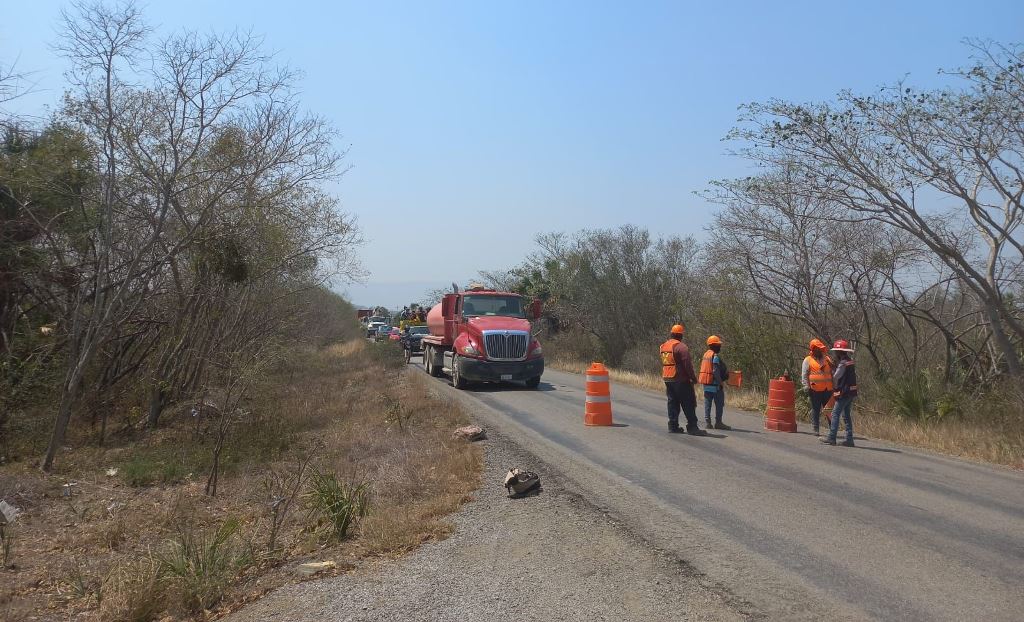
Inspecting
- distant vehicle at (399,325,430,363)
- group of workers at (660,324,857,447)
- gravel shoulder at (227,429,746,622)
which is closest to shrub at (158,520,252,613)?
gravel shoulder at (227,429,746,622)

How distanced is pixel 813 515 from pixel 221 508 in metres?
6.94

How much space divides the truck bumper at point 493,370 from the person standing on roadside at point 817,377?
9189mm

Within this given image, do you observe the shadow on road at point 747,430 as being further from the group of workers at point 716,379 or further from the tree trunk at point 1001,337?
the tree trunk at point 1001,337

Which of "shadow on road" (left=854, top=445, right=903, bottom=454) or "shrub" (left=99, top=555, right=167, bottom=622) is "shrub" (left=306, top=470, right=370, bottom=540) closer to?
"shrub" (left=99, top=555, right=167, bottom=622)

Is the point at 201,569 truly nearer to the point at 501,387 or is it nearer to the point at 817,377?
the point at 817,377

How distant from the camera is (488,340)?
20.0 meters

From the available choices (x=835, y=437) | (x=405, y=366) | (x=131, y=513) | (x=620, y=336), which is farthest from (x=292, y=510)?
(x=620, y=336)

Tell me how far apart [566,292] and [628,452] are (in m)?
25.8

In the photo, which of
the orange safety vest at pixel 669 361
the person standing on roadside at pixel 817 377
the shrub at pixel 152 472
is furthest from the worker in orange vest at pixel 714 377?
the shrub at pixel 152 472

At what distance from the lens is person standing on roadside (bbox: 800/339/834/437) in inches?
464

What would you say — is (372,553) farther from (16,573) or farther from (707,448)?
(707,448)

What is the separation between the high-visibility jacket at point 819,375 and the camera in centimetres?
1178

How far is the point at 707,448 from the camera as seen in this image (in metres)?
10.8

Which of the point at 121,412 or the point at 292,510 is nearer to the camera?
the point at 292,510
